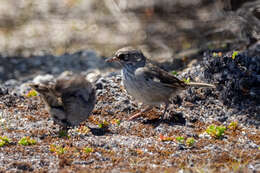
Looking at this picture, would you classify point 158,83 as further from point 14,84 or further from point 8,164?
point 14,84

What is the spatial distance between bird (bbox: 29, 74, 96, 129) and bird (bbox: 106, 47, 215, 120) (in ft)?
3.05

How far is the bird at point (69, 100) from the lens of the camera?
7.66 meters

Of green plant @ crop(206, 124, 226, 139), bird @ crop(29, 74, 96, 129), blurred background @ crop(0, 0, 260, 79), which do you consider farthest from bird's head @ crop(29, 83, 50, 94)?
blurred background @ crop(0, 0, 260, 79)

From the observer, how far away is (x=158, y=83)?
8.70m

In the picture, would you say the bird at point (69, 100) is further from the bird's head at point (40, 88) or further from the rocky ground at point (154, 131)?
the rocky ground at point (154, 131)

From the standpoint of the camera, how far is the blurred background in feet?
46.4

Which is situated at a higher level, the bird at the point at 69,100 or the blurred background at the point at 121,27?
the blurred background at the point at 121,27

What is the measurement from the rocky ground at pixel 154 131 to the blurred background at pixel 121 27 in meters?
3.12

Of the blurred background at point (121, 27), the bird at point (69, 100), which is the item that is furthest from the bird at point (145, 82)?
the blurred background at point (121, 27)

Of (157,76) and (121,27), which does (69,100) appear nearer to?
(157,76)

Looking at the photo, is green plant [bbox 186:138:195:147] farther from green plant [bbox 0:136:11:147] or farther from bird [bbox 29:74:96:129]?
green plant [bbox 0:136:11:147]

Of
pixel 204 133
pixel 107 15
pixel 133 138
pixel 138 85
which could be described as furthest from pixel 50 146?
pixel 107 15

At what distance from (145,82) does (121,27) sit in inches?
355

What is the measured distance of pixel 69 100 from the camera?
7.90m
